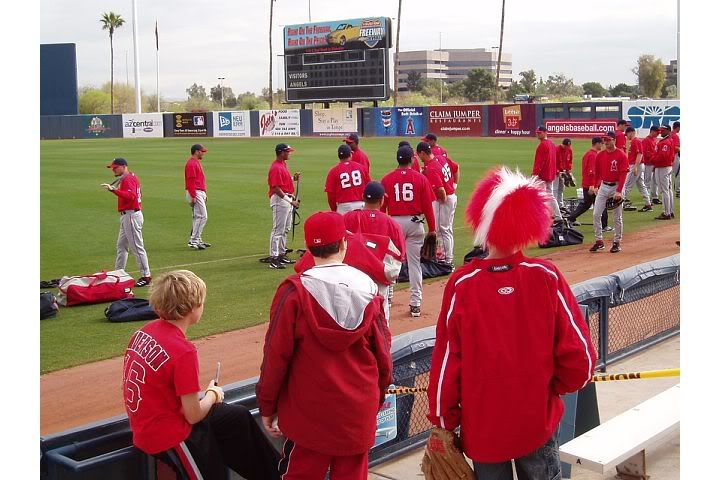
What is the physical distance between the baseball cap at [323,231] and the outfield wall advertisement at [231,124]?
5750 cm

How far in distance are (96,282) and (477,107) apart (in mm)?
39837

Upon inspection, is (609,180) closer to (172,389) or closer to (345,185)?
(345,185)

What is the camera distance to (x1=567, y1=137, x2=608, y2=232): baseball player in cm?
1636

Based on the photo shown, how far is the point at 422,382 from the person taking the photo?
20.7 ft

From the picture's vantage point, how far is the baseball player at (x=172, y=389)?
12.9 feet

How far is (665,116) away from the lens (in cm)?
A: 3700

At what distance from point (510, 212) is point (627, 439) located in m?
2.25

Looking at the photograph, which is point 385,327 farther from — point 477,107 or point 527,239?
point 477,107

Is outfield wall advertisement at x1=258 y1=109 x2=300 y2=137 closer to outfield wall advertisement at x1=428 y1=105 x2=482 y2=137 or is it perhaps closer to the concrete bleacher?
outfield wall advertisement at x1=428 y1=105 x2=482 y2=137

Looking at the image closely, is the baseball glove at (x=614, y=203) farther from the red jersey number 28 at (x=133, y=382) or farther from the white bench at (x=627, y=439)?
the red jersey number 28 at (x=133, y=382)

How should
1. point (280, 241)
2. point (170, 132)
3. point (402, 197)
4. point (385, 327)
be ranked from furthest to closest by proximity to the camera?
point (170, 132), point (280, 241), point (402, 197), point (385, 327)

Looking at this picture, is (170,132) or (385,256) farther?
(170,132)

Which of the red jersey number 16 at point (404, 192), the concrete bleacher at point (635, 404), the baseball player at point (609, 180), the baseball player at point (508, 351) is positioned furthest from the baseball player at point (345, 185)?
the baseball player at point (508, 351)

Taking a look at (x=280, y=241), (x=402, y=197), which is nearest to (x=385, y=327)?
(x=402, y=197)
